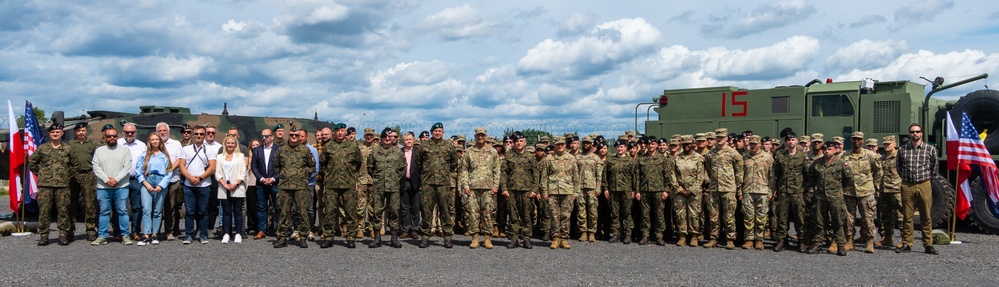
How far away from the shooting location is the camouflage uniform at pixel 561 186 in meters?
9.32

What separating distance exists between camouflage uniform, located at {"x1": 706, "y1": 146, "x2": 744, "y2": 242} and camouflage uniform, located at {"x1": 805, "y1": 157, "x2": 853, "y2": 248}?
0.83 metres

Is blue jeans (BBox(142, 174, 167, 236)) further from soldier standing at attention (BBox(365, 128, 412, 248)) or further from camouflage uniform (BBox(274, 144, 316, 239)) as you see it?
soldier standing at attention (BBox(365, 128, 412, 248))

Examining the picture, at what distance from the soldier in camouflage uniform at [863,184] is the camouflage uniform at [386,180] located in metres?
→ 5.18

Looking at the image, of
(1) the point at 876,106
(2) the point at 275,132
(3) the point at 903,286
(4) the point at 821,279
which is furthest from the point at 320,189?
(1) the point at 876,106

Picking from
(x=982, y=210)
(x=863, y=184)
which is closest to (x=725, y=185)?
(x=863, y=184)

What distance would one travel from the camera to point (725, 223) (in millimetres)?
9312

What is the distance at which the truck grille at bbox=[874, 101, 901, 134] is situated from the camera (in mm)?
11984

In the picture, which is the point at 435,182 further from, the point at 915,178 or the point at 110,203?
the point at 915,178

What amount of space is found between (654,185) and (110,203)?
6.56 metres

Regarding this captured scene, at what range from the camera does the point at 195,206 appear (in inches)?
373

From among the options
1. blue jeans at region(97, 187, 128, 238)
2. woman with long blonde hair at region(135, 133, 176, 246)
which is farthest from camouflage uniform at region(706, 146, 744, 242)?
blue jeans at region(97, 187, 128, 238)

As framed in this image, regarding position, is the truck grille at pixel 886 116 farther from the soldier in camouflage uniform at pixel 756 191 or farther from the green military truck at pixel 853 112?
the soldier in camouflage uniform at pixel 756 191

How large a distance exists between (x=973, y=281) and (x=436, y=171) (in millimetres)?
5533

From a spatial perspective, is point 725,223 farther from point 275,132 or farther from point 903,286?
point 275,132
